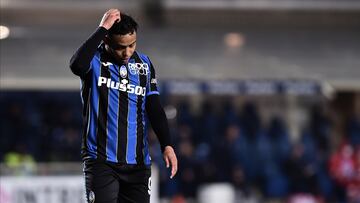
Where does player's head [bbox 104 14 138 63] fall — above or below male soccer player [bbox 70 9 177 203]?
above

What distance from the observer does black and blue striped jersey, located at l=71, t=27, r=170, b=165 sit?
183 inches

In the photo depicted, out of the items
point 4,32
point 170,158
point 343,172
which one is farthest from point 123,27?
point 4,32

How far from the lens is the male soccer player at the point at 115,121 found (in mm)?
4582

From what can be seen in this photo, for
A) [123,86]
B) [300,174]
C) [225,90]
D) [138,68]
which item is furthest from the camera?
[225,90]

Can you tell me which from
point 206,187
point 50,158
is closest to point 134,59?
point 206,187

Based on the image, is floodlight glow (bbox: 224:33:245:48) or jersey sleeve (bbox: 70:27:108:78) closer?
jersey sleeve (bbox: 70:27:108:78)

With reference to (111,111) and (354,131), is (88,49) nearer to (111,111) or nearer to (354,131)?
(111,111)

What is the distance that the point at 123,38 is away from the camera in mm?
4562

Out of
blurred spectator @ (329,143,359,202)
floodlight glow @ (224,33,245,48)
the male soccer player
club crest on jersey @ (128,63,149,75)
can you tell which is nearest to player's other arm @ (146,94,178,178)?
the male soccer player

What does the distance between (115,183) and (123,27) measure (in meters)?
0.85

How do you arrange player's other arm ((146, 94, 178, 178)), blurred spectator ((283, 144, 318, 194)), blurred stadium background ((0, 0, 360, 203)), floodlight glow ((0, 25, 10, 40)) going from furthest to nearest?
1. floodlight glow ((0, 25, 10, 40))
2. blurred stadium background ((0, 0, 360, 203))
3. blurred spectator ((283, 144, 318, 194))
4. player's other arm ((146, 94, 178, 178))

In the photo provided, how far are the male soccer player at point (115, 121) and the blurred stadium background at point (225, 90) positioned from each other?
26.6 ft

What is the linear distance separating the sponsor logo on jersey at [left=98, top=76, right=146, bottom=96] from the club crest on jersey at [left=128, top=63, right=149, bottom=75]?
80 mm

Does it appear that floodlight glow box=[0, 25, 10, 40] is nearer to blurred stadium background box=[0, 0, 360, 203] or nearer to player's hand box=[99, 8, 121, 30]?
blurred stadium background box=[0, 0, 360, 203]
